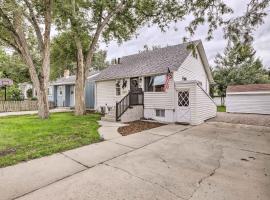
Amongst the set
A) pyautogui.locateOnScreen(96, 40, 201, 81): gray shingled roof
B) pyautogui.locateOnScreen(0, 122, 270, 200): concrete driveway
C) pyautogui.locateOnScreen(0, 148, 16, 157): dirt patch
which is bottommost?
pyautogui.locateOnScreen(0, 122, 270, 200): concrete driveway

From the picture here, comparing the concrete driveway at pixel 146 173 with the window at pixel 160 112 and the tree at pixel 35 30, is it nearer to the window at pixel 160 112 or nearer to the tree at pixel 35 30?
the window at pixel 160 112

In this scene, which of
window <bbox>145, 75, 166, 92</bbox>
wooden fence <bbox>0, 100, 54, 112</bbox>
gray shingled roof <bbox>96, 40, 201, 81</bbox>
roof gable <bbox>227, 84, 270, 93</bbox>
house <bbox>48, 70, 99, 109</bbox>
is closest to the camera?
window <bbox>145, 75, 166, 92</bbox>

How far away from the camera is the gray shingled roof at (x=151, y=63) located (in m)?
11.7

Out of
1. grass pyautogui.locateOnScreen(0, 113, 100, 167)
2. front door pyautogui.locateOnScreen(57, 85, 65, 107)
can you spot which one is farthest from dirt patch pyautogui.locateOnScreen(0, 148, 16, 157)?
front door pyautogui.locateOnScreen(57, 85, 65, 107)

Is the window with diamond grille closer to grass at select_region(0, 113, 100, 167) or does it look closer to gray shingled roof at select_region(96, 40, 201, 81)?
gray shingled roof at select_region(96, 40, 201, 81)

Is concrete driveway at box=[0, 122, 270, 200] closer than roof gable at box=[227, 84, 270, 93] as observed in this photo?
Yes

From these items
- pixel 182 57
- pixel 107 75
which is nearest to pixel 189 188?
pixel 182 57

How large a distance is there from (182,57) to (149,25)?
4.32m

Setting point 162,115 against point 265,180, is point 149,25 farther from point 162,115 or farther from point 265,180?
point 265,180

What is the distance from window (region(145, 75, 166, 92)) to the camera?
1146 centimetres

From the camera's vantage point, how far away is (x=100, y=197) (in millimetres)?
2961

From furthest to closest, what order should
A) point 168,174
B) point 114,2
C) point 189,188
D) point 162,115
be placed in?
point 114,2 < point 162,115 < point 168,174 < point 189,188

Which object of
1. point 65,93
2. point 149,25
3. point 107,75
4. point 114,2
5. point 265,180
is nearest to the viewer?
point 265,180

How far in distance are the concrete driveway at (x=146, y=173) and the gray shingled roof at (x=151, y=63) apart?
6597 mm
